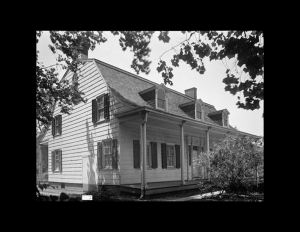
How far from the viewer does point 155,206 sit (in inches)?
97.3

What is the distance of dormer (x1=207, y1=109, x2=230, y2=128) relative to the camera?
17.0 m

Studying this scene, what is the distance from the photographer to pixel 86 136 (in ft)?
38.6

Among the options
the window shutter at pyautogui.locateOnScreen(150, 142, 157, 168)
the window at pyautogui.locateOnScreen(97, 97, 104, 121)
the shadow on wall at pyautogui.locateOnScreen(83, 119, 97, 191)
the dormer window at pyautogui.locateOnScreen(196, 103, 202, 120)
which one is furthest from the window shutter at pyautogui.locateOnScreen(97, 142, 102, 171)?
the dormer window at pyautogui.locateOnScreen(196, 103, 202, 120)

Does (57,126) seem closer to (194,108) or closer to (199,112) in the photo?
(194,108)

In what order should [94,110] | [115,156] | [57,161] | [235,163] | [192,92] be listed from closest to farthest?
[235,163]
[115,156]
[94,110]
[57,161]
[192,92]

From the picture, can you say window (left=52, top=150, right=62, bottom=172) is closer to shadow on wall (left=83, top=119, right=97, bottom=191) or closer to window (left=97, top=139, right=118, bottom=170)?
shadow on wall (left=83, top=119, right=97, bottom=191)

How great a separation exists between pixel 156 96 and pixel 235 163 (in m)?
4.89

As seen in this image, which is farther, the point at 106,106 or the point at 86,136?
the point at 86,136

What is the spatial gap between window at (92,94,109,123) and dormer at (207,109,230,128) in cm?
887

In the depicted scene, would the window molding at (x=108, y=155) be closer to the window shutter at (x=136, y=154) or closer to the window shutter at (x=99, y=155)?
the window shutter at (x=99, y=155)

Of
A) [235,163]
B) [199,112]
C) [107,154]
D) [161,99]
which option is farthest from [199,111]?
[107,154]

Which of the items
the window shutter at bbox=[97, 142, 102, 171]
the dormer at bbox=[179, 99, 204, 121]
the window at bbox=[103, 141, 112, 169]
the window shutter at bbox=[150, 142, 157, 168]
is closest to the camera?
the window at bbox=[103, 141, 112, 169]

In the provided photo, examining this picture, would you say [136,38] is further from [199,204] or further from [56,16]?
[199,204]

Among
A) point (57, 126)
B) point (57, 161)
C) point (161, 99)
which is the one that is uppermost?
point (161, 99)
